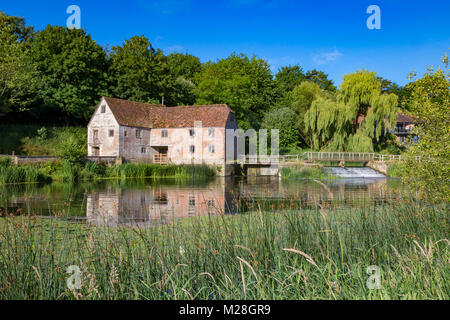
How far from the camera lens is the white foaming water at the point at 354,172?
3653cm

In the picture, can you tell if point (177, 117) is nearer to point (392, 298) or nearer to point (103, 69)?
point (103, 69)

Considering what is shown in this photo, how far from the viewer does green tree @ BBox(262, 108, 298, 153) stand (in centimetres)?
4922

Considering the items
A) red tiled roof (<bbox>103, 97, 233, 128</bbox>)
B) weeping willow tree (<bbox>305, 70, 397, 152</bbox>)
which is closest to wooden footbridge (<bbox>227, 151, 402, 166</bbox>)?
weeping willow tree (<bbox>305, 70, 397, 152</bbox>)

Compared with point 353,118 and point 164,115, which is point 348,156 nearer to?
point 353,118

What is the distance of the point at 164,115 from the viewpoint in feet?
149

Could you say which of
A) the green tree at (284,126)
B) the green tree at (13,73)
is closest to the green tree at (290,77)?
the green tree at (284,126)

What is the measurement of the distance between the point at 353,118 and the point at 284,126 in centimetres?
859

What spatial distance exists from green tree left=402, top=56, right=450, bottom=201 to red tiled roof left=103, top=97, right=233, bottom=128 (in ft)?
104

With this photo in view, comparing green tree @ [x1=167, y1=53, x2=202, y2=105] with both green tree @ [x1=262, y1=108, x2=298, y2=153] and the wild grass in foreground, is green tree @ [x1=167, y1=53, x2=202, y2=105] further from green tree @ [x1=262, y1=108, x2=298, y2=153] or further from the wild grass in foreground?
the wild grass in foreground

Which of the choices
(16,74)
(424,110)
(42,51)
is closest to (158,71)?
(42,51)

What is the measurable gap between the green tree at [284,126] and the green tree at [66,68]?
880 inches

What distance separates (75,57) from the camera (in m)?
42.9

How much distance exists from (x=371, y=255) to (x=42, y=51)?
45.4m

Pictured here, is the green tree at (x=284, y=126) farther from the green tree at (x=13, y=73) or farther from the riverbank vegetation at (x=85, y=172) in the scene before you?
the green tree at (x=13, y=73)
